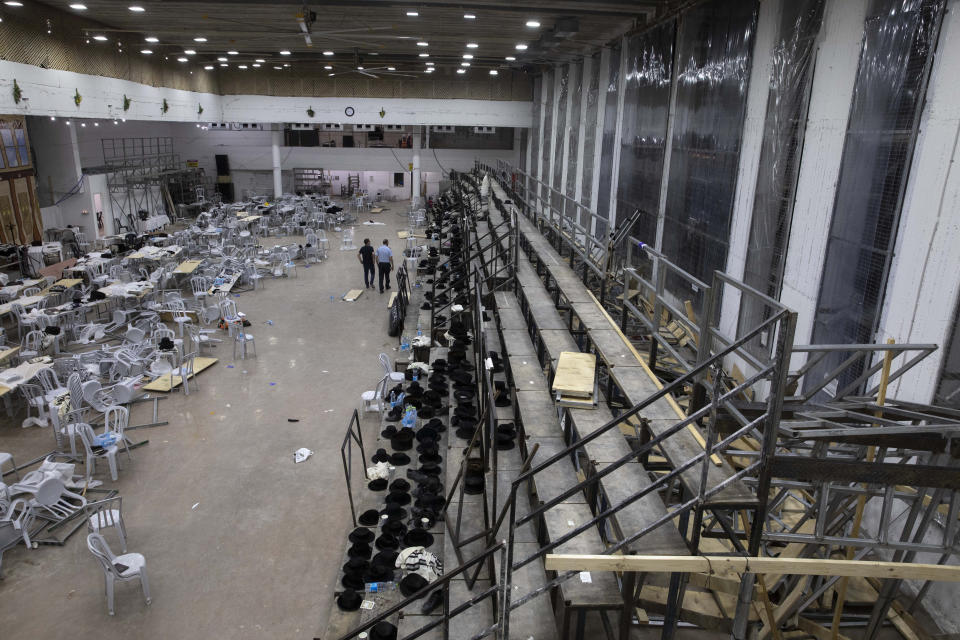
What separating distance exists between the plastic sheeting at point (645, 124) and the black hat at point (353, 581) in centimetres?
948

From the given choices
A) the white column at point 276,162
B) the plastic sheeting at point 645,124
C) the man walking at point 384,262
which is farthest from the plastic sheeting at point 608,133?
the white column at point 276,162

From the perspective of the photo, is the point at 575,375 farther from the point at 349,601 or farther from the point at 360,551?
the point at 349,601

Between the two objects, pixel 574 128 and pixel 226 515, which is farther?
pixel 574 128

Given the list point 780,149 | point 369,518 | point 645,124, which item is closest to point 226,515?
point 369,518

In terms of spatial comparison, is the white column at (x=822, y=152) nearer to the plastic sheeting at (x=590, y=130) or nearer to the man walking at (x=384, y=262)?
the plastic sheeting at (x=590, y=130)

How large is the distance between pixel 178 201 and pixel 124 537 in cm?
2929

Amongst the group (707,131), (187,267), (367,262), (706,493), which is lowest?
(187,267)

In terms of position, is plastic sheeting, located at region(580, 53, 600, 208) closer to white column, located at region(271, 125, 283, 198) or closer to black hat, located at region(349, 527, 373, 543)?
black hat, located at region(349, 527, 373, 543)

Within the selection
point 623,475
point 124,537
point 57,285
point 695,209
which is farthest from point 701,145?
point 57,285

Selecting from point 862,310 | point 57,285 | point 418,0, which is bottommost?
point 57,285

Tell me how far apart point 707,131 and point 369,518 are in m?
8.55

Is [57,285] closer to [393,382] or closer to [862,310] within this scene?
[393,382]

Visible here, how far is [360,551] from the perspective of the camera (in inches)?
283

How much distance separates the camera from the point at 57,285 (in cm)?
1584
